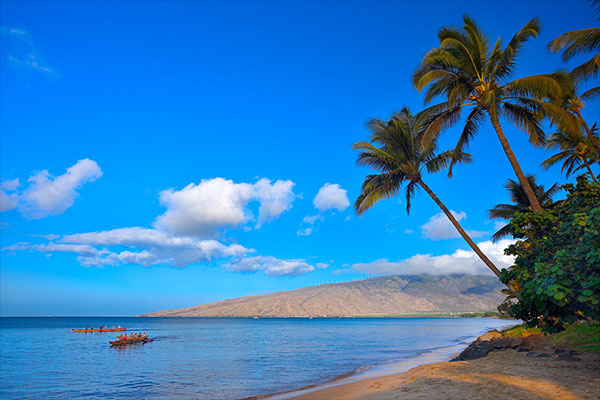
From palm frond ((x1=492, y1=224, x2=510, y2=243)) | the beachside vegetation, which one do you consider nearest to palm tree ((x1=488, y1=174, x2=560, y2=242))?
palm frond ((x1=492, y1=224, x2=510, y2=243))

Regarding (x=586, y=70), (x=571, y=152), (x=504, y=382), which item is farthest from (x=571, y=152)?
(x=504, y=382)

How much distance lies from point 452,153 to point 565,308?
11648mm

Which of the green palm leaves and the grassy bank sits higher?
the green palm leaves

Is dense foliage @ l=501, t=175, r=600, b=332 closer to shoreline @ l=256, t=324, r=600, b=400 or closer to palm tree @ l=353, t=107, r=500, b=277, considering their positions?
shoreline @ l=256, t=324, r=600, b=400

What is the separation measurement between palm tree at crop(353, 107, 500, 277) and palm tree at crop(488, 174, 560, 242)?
17.2m

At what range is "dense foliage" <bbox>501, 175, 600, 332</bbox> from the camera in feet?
24.9

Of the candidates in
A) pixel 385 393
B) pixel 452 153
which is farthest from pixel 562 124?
pixel 385 393

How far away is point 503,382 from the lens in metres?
11.2

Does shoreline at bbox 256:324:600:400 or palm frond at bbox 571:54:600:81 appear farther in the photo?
palm frond at bbox 571:54:600:81

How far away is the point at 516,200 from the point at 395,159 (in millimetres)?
20841

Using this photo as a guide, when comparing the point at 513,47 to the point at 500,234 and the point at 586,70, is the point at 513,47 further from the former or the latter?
the point at 500,234

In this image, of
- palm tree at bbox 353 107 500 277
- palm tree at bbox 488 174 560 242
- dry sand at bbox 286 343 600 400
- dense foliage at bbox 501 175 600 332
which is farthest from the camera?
palm tree at bbox 488 174 560 242

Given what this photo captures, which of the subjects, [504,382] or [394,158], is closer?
[504,382]

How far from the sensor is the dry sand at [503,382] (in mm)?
9555
